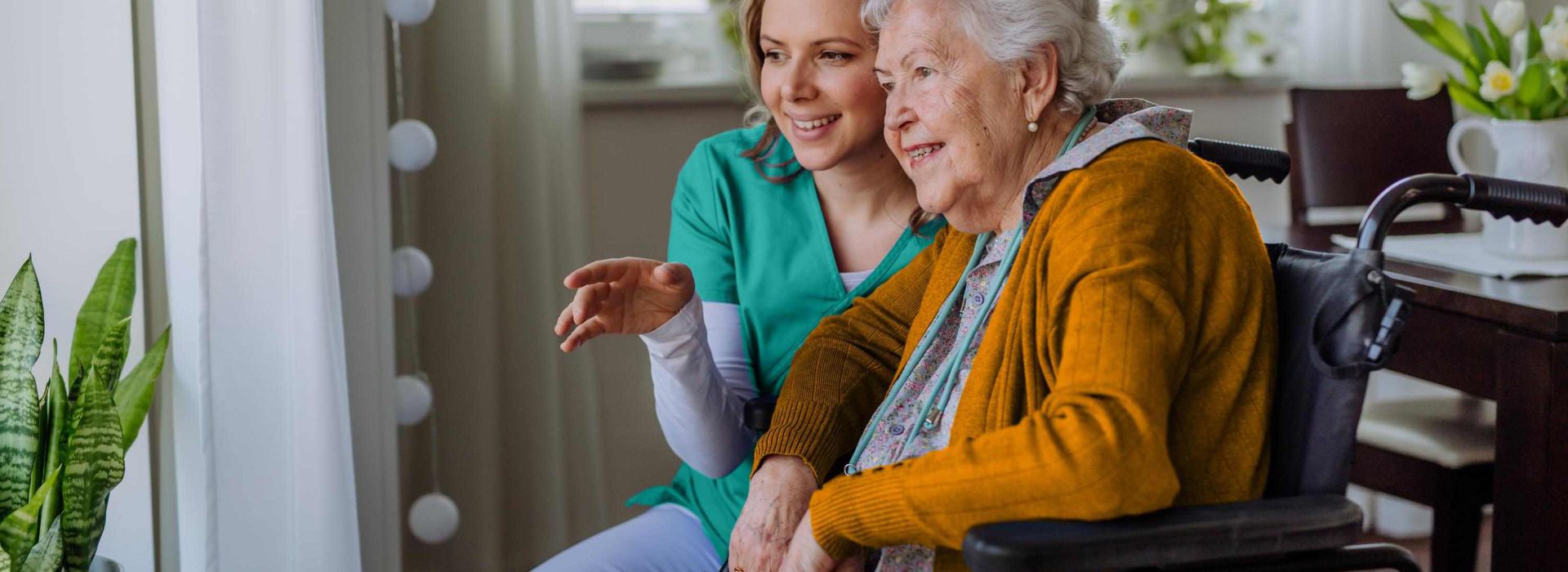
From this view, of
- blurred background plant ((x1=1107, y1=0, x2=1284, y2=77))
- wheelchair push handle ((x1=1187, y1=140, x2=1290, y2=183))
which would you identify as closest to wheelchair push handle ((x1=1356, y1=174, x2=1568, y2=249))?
wheelchair push handle ((x1=1187, y1=140, x2=1290, y2=183))

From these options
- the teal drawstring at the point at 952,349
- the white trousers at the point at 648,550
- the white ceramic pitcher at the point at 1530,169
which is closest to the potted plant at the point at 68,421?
the white trousers at the point at 648,550

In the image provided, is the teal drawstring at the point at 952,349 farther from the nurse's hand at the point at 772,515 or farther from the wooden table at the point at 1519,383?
the wooden table at the point at 1519,383

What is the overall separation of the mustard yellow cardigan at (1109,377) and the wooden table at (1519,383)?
2.59 feet

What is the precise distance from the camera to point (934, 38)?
3.89ft

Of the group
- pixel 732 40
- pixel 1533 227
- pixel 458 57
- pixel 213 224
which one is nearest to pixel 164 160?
pixel 213 224

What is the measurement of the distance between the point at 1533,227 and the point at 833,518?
60.7 inches

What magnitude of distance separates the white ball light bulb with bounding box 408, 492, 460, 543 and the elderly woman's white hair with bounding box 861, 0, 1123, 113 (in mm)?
1395

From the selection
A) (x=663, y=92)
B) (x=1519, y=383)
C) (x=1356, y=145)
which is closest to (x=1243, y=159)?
(x=1519, y=383)

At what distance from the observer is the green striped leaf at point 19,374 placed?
1.42 metres

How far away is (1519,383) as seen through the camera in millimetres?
1664

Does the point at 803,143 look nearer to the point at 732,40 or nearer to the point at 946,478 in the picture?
the point at 946,478

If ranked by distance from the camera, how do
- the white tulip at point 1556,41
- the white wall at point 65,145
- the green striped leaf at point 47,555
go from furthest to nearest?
the white tulip at point 1556,41 < the white wall at point 65,145 < the green striped leaf at point 47,555

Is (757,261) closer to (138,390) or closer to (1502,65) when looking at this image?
(138,390)

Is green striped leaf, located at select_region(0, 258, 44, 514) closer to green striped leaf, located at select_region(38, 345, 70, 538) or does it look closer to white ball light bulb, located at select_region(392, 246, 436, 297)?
green striped leaf, located at select_region(38, 345, 70, 538)
